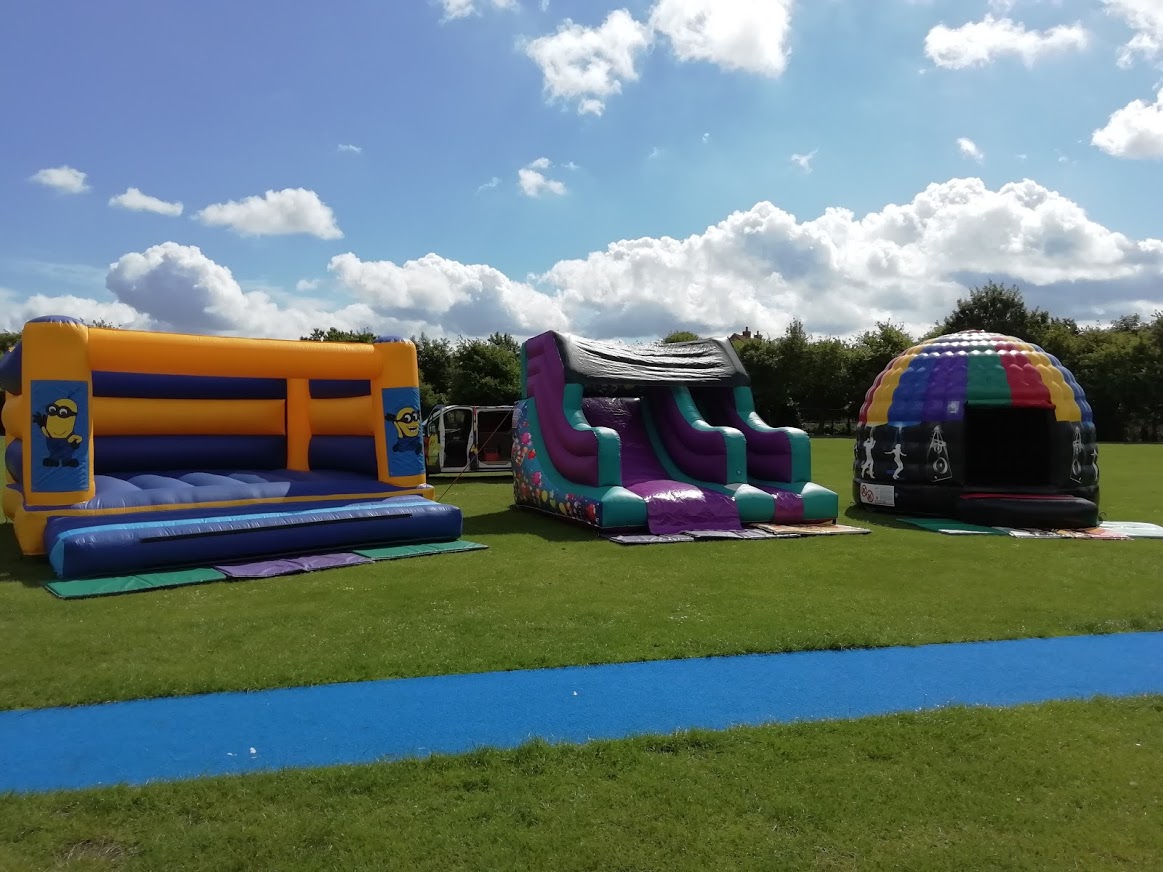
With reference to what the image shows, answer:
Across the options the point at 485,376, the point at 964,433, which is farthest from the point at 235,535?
the point at 485,376

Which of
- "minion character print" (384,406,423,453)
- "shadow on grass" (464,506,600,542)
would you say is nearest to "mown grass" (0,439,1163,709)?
"shadow on grass" (464,506,600,542)

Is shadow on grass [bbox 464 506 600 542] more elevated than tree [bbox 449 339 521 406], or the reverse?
tree [bbox 449 339 521 406]

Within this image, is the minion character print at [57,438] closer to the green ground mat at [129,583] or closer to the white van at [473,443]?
the green ground mat at [129,583]

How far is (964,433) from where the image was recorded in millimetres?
10055

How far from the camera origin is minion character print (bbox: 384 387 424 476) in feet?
29.6

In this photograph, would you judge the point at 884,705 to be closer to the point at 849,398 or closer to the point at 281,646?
the point at 281,646

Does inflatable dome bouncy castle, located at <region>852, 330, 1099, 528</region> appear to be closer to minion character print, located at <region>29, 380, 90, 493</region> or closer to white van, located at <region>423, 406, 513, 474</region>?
white van, located at <region>423, 406, 513, 474</region>

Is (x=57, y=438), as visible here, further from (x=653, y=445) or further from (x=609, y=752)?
(x=653, y=445)

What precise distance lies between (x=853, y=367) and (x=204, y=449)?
101 feet

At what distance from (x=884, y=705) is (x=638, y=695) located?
46.3 inches

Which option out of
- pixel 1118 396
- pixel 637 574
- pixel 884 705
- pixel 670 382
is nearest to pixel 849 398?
pixel 1118 396

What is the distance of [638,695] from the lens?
4027mm

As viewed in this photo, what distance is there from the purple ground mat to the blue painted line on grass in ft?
9.47

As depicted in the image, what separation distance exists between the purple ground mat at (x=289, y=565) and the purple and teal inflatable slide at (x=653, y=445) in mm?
2813
